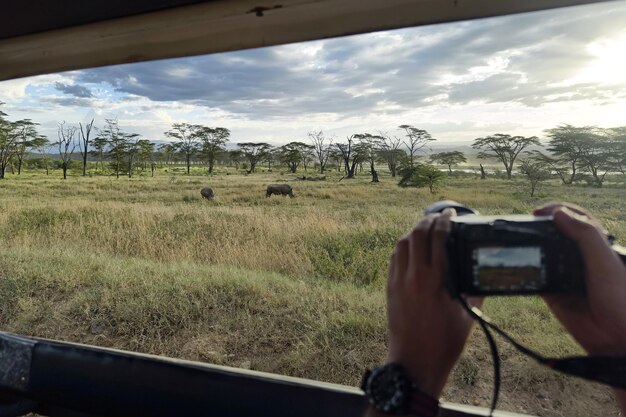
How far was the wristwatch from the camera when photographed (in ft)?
1.39

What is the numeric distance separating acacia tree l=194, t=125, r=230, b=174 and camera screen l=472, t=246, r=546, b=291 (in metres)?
24.8

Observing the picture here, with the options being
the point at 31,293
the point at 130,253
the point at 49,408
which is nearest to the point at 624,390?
the point at 49,408

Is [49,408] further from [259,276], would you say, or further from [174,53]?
[259,276]

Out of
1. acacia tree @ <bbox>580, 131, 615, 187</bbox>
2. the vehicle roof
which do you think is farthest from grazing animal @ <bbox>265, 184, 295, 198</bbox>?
the vehicle roof

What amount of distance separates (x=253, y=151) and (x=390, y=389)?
2715cm

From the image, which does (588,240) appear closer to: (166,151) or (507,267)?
(507,267)

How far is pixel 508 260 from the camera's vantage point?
1.45 feet

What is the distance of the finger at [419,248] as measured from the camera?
46cm

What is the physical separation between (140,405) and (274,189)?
1204 centimetres

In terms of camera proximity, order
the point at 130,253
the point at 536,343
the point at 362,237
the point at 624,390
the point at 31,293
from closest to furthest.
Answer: the point at 624,390 → the point at 536,343 → the point at 31,293 → the point at 362,237 → the point at 130,253

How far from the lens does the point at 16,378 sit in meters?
1.19

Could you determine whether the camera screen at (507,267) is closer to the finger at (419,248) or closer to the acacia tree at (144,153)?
the finger at (419,248)

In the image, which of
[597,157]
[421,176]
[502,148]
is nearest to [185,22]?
[597,157]

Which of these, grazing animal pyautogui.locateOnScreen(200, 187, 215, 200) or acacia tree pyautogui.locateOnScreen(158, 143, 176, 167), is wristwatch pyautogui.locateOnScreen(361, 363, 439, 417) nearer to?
grazing animal pyautogui.locateOnScreen(200, 187, 215, 200)
